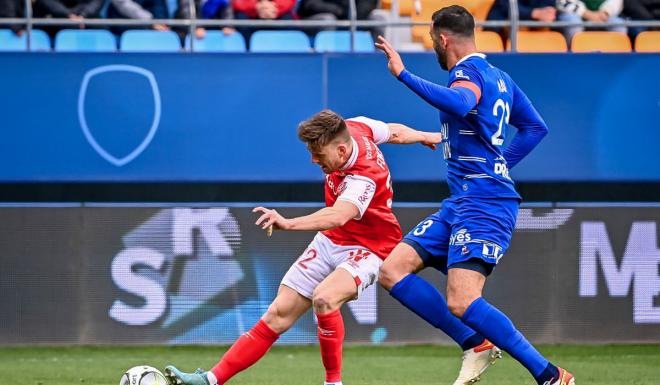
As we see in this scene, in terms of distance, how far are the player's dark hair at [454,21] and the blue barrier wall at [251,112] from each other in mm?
4926

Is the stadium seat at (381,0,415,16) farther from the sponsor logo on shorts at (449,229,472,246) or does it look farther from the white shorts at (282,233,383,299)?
the sponsor logo on shorts at (449,229,472,246)

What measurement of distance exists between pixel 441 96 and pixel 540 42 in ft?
20.8

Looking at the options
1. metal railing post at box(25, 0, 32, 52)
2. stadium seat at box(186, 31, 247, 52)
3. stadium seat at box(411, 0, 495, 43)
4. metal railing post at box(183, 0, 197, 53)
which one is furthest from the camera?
stadium seat at box(186, 31, 247, 52)

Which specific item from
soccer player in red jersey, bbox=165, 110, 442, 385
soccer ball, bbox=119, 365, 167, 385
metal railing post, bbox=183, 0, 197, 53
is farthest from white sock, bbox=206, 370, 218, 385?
metal railing post, bbox=183, 0, 197, 53

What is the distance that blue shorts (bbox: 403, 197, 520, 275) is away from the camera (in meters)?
6.50

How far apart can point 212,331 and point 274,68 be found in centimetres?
279

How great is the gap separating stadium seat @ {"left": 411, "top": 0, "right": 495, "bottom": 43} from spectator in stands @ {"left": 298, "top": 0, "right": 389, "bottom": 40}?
348 millimetres

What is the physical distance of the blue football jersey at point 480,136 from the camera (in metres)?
6.54

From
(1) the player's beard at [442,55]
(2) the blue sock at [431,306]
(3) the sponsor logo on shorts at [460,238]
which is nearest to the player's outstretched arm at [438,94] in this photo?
(1) the player's beard at [442,55]

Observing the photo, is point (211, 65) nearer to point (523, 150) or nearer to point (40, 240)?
point (40, 240)

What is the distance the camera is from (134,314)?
34.1 feet

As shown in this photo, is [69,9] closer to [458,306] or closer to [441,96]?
[441,96]

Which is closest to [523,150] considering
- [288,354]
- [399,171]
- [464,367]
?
[464,367]

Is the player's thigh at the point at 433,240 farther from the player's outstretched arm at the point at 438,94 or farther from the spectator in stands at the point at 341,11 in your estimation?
the spectator in stands at the point at 341,11
